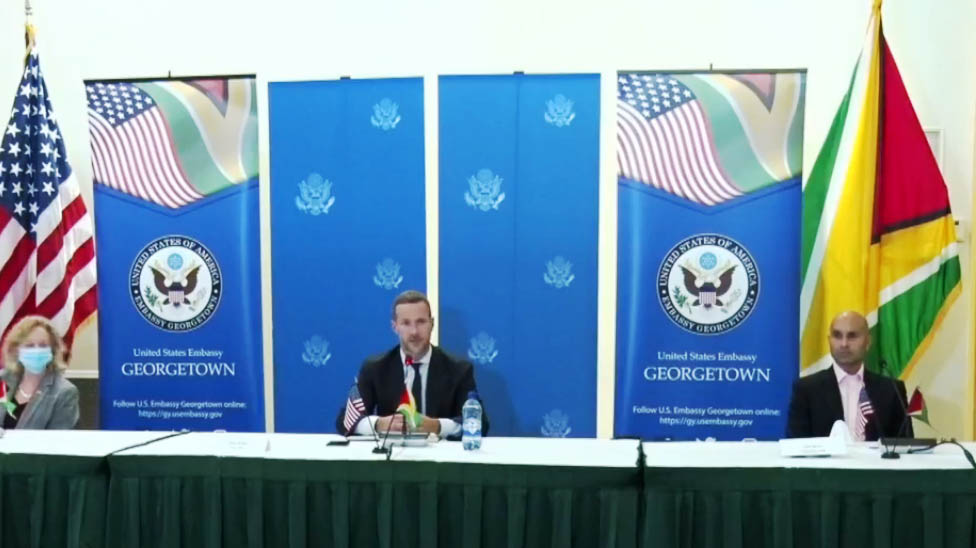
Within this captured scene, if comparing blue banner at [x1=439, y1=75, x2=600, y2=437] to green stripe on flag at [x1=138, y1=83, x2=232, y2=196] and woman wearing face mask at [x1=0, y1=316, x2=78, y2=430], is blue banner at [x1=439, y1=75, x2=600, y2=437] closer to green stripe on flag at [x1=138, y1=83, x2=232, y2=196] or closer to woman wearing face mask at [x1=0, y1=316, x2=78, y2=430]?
green stripe on flag at [x1=138, y1=83, x2=232, y2=196]

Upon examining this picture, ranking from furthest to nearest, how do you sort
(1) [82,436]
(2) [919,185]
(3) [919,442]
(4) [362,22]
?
1. (4) [362,22]
2. (2) [919,185]
3. (1) [82,436]
4. (3) [919,442]

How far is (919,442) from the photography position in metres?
2.84

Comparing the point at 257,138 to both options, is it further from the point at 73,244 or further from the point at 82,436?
the point at 82,436

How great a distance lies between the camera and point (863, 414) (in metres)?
3.52

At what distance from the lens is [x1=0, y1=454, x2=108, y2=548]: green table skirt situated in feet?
9.10

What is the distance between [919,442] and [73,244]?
3989 millimetres

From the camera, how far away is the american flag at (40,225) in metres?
4.53

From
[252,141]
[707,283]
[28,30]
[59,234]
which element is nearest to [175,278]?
[59,234]

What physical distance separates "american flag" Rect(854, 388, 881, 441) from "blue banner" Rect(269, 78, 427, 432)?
2.06m

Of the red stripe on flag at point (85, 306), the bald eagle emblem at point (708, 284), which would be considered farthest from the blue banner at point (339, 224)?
the bald eagle emblem at point (708, 284)

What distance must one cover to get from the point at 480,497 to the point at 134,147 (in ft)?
9.38

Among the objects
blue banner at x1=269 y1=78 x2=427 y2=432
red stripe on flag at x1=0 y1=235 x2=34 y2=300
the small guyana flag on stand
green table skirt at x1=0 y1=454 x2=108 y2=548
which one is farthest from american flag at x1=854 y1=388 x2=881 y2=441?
red stripe on flag at x1=0 y1=235 x2=34 y2=300

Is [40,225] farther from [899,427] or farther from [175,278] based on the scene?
[899,427]

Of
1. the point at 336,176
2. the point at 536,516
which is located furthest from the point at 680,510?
the point at 336,176
